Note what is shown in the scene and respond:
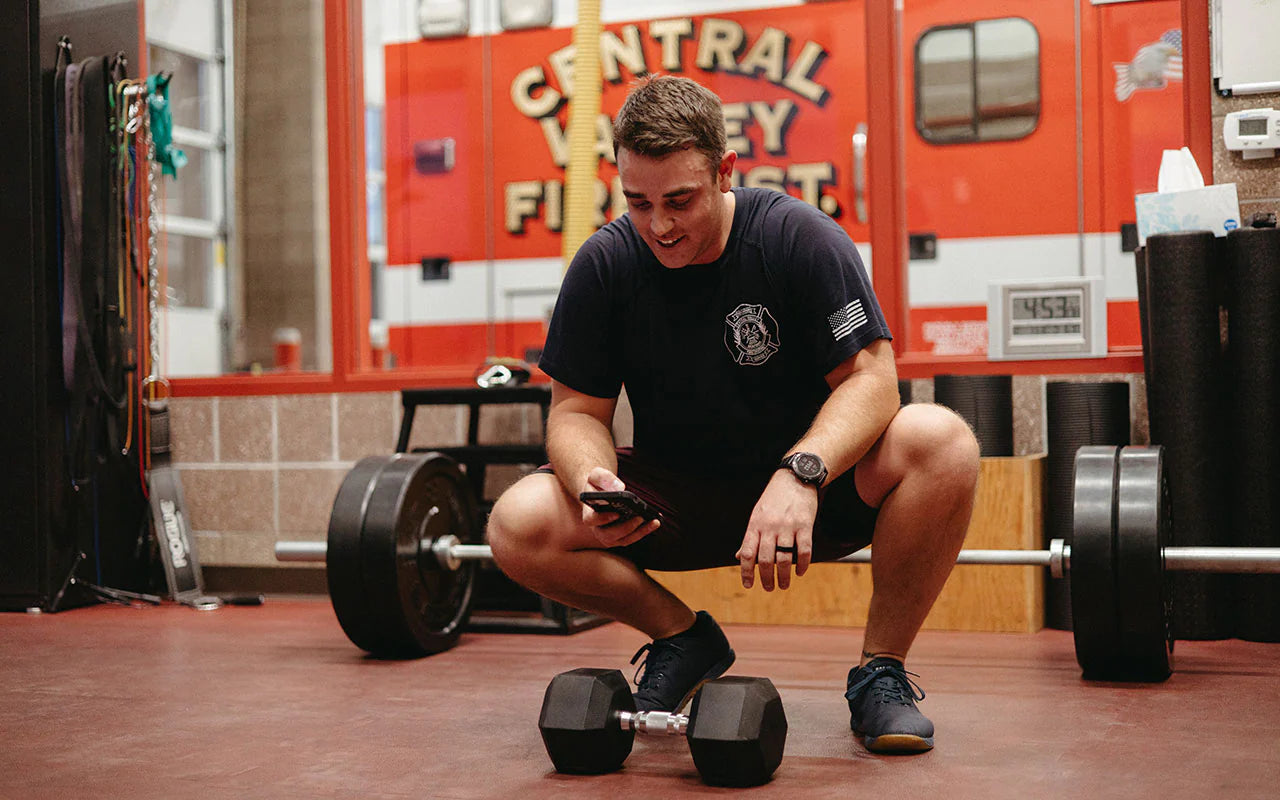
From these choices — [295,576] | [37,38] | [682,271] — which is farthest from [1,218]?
[682,271]

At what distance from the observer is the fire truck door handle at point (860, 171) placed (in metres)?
4.05

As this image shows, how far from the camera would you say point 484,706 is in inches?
96.4

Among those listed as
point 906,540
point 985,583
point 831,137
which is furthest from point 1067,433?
point 906,540

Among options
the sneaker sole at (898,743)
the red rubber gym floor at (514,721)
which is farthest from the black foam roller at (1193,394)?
the sneaker sole at (898,743)

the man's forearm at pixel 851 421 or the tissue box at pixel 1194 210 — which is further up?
the tissue box at pixel 1194 210

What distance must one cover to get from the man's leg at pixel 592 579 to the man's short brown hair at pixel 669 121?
589 millimetres

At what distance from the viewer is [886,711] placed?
1992mm

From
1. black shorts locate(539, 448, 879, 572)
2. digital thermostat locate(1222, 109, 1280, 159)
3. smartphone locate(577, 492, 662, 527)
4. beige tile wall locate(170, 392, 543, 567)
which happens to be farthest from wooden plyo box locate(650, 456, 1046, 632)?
smartphone locate(577, 492, 662, 527)

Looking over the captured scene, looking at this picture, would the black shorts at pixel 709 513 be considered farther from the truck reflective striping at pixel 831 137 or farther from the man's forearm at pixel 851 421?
the truck reflective striping at pixel 831 137

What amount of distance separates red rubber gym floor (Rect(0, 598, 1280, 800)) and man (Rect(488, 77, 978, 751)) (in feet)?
0.58

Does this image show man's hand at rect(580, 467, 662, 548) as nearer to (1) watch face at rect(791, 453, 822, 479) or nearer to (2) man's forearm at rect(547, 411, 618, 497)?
(2) man's forearm at rect(547, 411, 618, 497)

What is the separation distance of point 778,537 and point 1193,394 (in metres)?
1.82

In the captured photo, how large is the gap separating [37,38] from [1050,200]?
3.20 meters

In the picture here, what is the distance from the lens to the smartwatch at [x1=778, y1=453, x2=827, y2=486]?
1798 millimetres
